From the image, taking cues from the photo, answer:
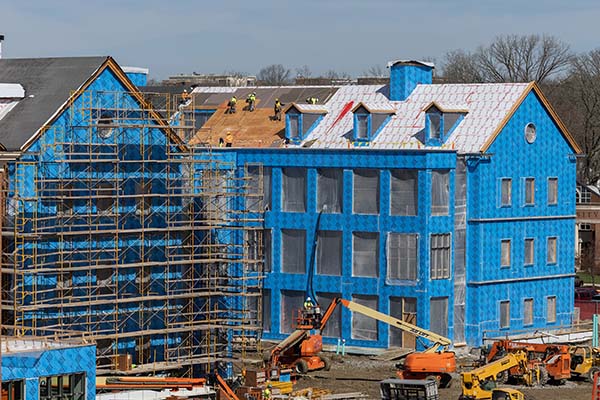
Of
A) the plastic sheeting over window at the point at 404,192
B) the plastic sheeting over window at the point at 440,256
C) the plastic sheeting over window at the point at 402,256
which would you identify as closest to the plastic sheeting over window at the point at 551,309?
the plastic sheeting over window at the point at 440,256

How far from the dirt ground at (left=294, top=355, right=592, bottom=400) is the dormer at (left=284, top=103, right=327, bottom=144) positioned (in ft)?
36.3

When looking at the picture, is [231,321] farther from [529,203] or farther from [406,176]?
[529,203]

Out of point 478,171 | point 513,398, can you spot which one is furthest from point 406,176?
point 513,398

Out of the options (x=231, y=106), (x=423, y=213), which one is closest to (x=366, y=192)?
(x=423, y=213)

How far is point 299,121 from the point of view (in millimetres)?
78375

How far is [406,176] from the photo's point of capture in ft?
237

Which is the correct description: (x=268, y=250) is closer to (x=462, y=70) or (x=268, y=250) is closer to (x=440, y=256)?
(x=440, y=256)

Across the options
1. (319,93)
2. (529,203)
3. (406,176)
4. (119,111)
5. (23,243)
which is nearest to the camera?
(23,243)

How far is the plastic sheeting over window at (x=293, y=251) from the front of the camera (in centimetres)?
7550

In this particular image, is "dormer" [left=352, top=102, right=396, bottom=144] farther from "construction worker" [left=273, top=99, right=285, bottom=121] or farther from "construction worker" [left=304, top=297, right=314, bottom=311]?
"construction worker" [left=304, top=297, right=314, bottom=311]

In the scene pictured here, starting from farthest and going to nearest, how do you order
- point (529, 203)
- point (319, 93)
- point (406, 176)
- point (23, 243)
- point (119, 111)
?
1. point (319, 93)
2. point (529, 203)
3. point (406, 176)
4. point (119, 111)
5. point (23, 243)

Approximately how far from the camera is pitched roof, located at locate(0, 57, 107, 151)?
202ft

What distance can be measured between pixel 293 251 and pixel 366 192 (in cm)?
447

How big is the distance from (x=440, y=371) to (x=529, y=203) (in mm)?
13837
